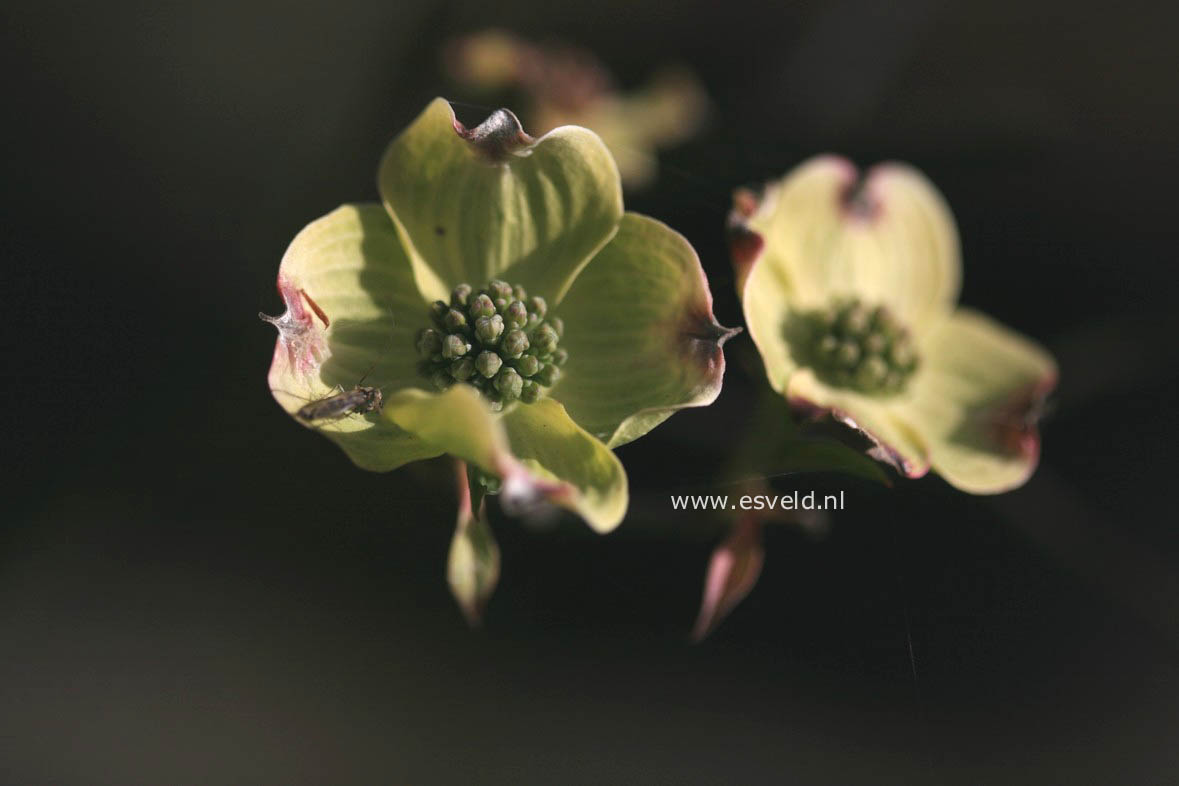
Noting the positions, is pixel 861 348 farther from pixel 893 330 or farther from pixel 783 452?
pixel 783 452

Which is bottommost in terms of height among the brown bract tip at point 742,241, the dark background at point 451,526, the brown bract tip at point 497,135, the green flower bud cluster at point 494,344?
the dark background at point 451,526

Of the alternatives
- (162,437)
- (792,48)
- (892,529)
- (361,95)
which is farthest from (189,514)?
(792,48)

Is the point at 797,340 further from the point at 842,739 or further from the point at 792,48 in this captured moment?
the point at 792,48

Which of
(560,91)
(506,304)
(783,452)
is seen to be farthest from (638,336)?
(560,91)

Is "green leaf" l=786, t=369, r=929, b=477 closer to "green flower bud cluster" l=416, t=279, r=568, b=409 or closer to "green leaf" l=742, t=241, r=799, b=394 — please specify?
"green leaf" l=742, t=241, r=799, b=394

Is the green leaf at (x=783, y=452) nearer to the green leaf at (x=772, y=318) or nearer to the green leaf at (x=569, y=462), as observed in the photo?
the green leaf at (x=772, y=318)

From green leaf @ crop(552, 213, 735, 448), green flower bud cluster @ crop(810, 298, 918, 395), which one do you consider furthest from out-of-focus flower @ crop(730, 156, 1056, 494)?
green leaf @ crop(552, 213, 735, 448)

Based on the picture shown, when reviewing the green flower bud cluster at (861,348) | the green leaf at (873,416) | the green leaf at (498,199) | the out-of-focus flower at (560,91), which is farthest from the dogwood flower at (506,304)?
the out-of-focus flower at (560,91)
